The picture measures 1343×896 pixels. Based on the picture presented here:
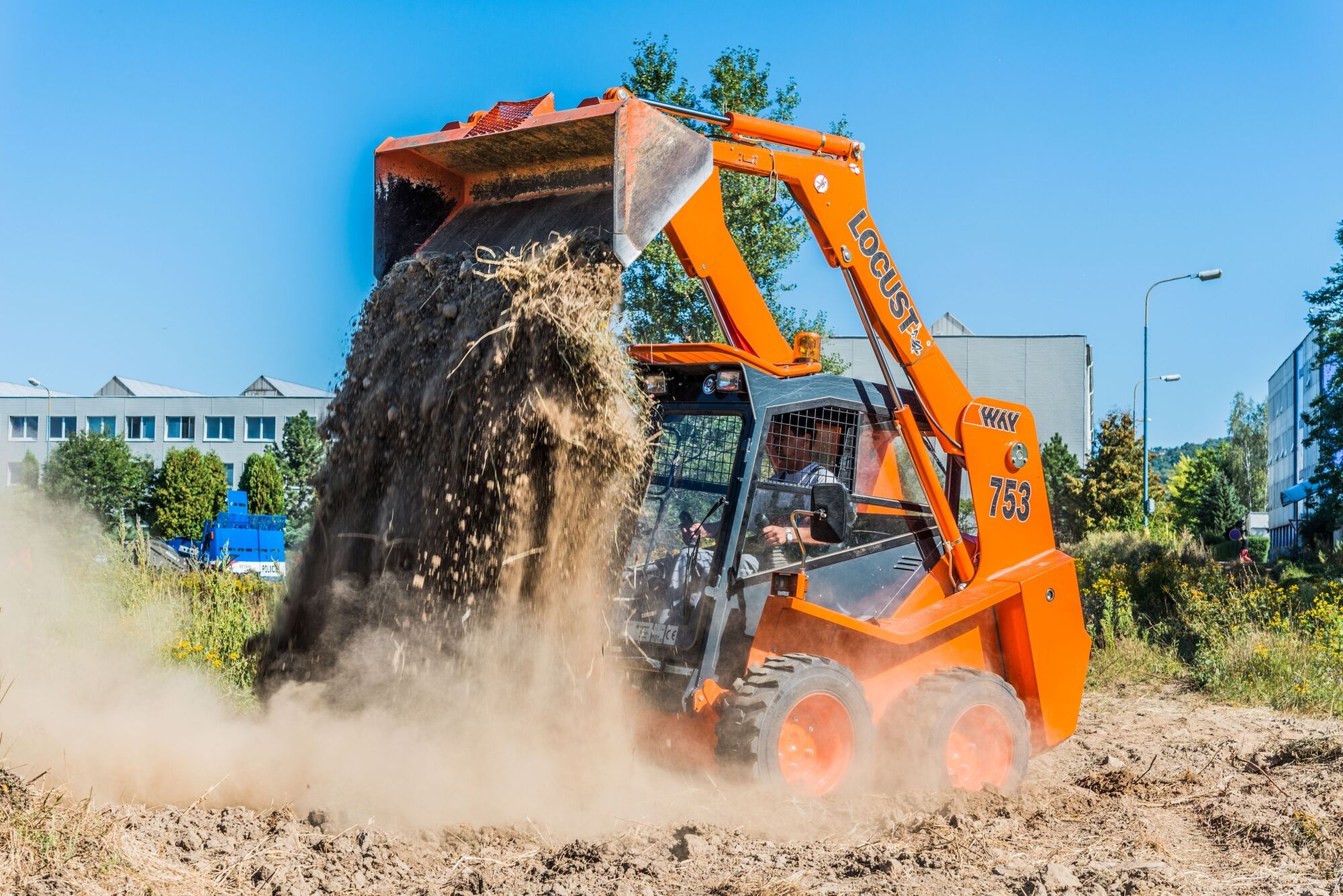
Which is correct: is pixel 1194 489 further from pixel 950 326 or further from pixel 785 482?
pixel 785 482

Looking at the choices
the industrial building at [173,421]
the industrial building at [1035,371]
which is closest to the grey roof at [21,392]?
the industrial building at [173,421]

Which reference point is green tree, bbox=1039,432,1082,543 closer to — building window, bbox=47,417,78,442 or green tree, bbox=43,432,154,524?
A: green tree, bbox=43,432,154,524

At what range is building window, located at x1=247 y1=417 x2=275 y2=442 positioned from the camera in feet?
218

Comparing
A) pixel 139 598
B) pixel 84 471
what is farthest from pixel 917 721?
pixel 84 471

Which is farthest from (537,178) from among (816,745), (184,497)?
(184,497)

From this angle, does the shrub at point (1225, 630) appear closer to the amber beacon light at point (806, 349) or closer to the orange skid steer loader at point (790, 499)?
the orange skid steer loader at point (790, 499)

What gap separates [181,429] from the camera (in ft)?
223

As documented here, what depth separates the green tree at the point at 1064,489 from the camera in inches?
1390

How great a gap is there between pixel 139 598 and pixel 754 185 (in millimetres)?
9555

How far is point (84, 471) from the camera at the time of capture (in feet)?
154

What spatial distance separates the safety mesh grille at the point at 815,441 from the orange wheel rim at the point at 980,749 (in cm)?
146

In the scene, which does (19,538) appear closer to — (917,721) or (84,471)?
(917,721)

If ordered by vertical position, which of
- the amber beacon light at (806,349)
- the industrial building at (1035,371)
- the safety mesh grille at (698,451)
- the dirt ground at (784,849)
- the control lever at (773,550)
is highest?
the industrial building at (1035,371)

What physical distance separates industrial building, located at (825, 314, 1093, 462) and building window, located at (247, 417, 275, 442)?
33.2m
